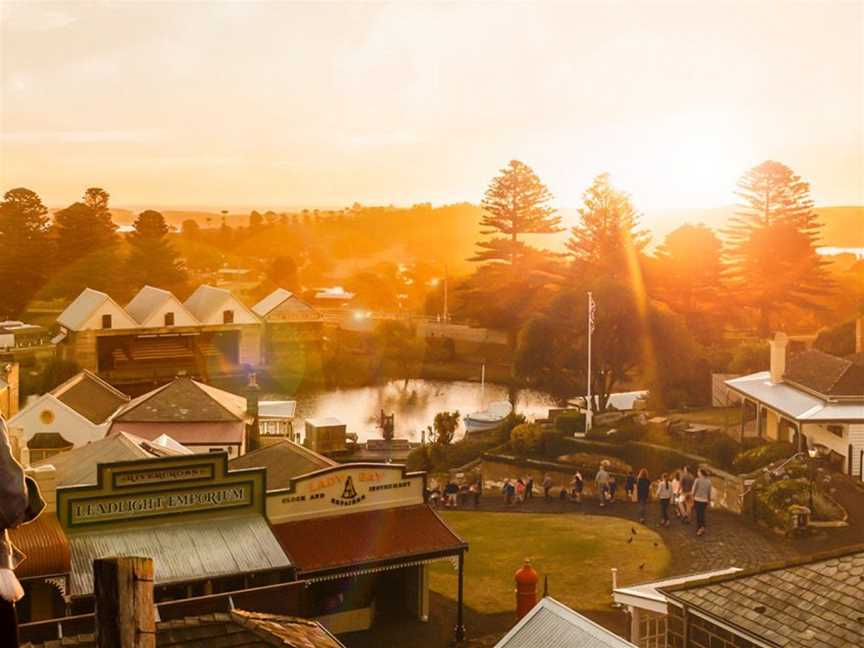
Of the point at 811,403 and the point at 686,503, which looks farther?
the point at 811,403

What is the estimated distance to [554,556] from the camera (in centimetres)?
2411

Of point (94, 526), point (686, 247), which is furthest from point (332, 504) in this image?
point (686, 247)

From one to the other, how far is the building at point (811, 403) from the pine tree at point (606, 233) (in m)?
32.8

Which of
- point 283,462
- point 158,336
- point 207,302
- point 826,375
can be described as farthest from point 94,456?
point 207,302

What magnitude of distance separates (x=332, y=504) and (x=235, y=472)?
1.94m

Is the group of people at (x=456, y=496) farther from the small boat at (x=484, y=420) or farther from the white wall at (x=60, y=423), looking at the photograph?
the small boat at (x=484, y=420)

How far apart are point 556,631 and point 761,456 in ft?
65.4

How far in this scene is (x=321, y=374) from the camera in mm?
76250

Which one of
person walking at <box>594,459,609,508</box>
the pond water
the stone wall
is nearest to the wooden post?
the stone wall

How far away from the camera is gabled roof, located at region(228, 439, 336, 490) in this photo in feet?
72.2

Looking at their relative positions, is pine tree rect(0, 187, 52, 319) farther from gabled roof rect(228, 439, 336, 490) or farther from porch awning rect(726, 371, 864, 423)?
gabled roof rect(228, 439, 336, 490)

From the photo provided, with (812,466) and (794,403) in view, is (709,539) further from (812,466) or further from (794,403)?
(794,403)

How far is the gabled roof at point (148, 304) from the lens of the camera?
73.5 meters

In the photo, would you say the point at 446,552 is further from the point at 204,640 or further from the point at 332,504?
the point at 204,640
